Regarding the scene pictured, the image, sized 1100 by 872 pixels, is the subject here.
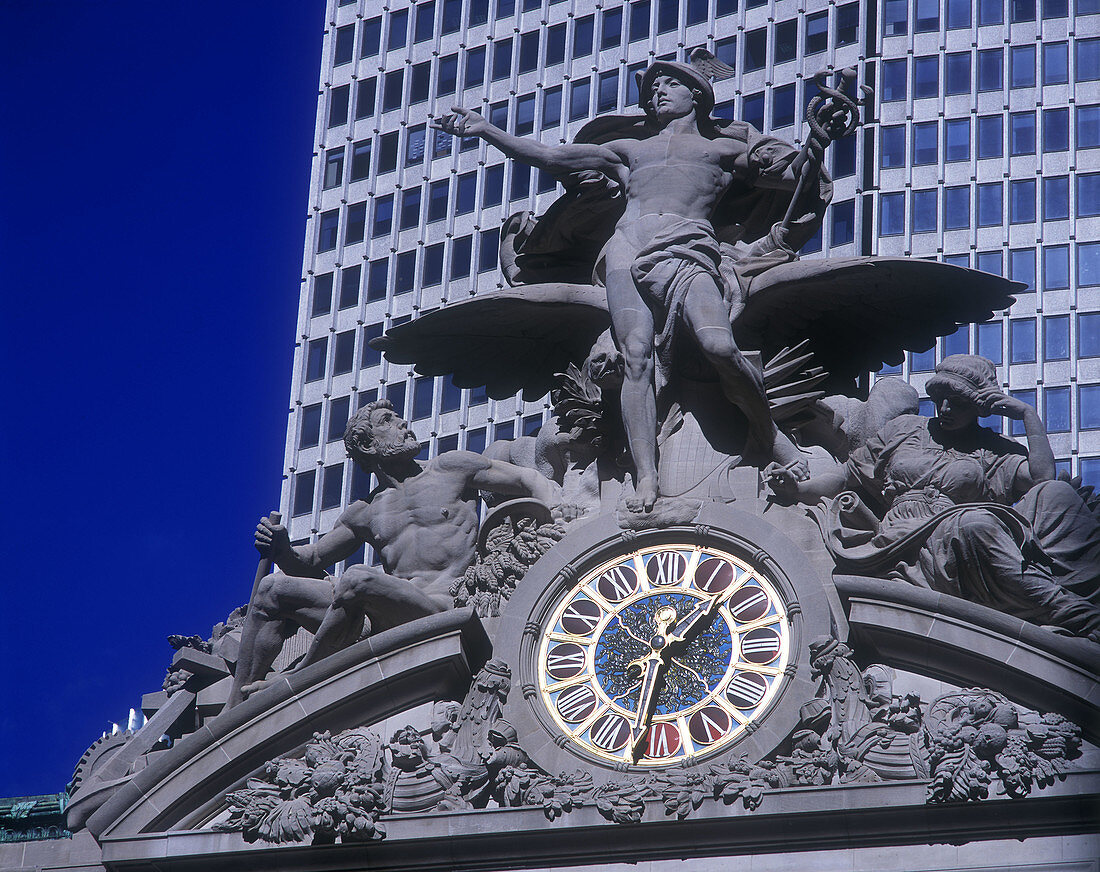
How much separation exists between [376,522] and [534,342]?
3.13m

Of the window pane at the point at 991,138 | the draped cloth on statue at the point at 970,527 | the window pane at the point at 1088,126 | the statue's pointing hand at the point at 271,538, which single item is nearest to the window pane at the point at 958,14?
the window pane at the point at 991,138

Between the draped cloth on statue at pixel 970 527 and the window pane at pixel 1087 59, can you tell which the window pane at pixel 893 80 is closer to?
the window pane at pixel 1087 59

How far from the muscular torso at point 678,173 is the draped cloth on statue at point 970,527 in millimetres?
3667

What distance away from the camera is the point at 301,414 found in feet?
192

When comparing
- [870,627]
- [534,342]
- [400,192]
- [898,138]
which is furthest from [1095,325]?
[870,627]

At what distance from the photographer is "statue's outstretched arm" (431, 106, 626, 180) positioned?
26484 mm

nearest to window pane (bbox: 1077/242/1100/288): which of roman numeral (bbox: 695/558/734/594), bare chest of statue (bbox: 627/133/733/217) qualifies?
bare chest of statue (bbox: 627/133/733/217)

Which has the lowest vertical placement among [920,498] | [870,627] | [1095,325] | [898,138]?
[870,627]

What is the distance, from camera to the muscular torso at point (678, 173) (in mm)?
26031

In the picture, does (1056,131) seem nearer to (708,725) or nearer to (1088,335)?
(1088,335)

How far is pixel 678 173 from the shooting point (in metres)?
26.2

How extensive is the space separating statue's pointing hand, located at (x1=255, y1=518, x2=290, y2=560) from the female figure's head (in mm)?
6861

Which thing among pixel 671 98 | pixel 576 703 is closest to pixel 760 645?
pixel 576 703

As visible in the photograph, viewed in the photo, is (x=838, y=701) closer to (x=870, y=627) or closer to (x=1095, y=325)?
(x=870, y=627)
